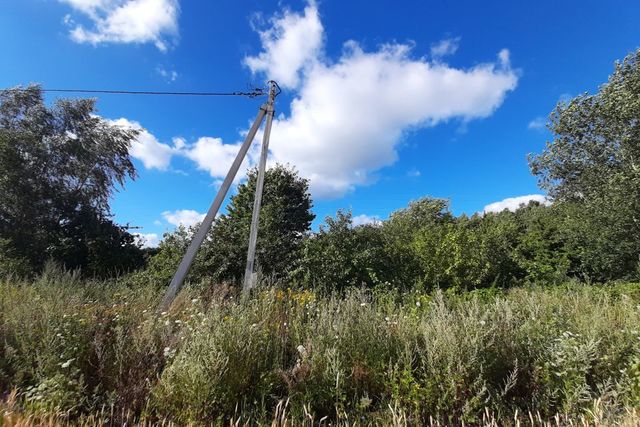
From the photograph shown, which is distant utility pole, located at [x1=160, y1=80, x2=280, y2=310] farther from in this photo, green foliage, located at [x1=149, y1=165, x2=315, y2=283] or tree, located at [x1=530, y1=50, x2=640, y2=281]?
tree, located at [x1=530, y1=50, x2=640, y2=281]

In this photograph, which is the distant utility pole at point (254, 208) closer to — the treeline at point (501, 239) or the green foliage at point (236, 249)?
the treeline at point (501, 239)

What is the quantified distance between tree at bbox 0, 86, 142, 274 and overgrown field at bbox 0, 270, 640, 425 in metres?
15.5

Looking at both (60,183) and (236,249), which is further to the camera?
(60,183)

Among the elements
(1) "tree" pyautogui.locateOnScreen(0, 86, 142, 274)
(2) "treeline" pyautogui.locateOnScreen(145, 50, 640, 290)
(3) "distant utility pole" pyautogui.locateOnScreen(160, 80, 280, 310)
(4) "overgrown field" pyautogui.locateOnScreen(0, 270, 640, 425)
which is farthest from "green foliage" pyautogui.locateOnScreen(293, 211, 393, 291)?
(1) "tree" pyautogui.locateOnScreen(0, 86, 142, 274)

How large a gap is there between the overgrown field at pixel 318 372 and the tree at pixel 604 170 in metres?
11.8

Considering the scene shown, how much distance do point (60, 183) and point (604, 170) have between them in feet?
74.5

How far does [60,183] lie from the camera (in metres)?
17.7

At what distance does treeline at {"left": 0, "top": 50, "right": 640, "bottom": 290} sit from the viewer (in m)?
10.8

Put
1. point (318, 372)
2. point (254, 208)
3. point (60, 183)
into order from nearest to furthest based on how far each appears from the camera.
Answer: point (318, 372) < point (254, 208) < point (60, 183)

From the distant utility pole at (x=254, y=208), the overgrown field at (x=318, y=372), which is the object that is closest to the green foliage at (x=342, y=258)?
the distant utility pole at (x=254, y=208)

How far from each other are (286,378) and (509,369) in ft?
5.52

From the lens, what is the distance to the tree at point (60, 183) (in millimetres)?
15961

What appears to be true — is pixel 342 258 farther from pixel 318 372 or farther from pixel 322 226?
pixel 318 372

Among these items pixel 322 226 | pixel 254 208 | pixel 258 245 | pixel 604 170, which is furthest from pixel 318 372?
pixel 604 170
